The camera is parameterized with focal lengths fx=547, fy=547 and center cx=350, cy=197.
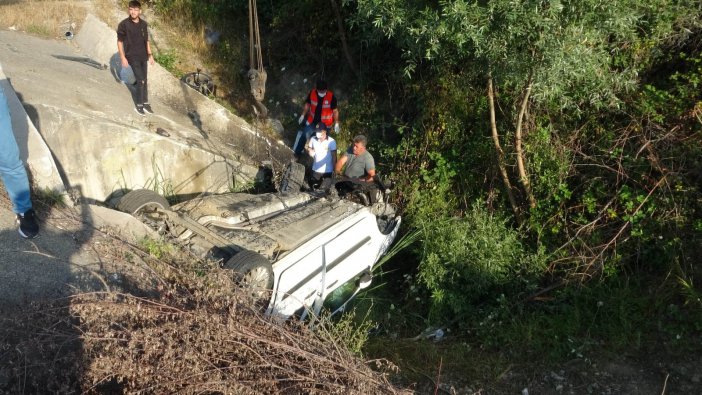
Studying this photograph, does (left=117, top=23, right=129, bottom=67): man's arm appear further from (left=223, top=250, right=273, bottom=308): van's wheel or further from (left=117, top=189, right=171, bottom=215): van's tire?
(left=223, top=250, right=273, bottom=308): van's wheel

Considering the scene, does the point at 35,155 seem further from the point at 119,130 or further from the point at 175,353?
the point at 175,353

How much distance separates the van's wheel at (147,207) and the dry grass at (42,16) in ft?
23.6

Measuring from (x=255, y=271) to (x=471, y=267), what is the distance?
3.20 m

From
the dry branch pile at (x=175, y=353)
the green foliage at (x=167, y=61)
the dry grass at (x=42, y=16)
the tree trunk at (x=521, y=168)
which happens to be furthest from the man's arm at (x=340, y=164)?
the dry grass at (x=42, y=16)

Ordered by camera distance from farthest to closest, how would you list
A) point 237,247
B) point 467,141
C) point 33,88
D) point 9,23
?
point 9,23, point 467,141, point 33,88, point 237,247

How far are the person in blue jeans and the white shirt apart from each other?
A: 3.83 meters

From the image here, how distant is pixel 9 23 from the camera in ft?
35.7

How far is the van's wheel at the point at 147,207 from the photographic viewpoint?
18.3 ft

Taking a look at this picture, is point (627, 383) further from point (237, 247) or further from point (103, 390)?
point (103, 390)

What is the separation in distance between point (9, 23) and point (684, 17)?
11766mm

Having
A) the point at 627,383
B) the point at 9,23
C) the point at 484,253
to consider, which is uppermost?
the point at 9,23

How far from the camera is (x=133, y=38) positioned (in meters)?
7.39

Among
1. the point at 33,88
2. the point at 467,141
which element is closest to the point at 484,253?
the point at 467,141

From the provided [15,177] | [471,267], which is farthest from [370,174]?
[15,177]
